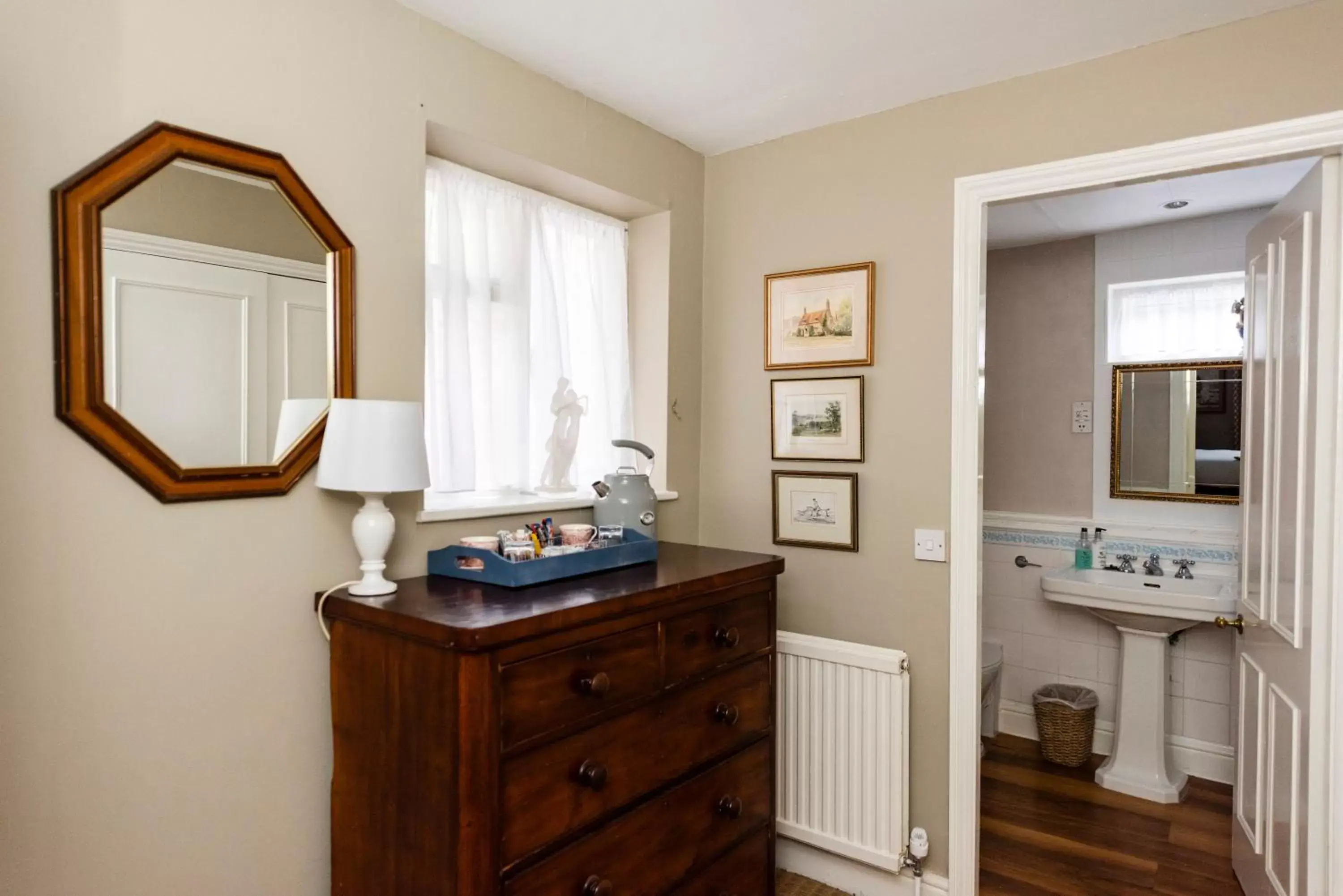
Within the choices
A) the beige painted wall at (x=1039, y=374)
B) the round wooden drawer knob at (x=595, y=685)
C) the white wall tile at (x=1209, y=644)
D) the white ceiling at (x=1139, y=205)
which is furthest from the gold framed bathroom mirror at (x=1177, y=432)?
the round wooden drawer knob at (x=595, y=685)

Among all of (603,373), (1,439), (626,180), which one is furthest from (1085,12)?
(1,439)

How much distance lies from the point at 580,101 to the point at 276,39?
98 cm

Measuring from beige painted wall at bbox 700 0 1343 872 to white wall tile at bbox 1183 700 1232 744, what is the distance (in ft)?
5.98

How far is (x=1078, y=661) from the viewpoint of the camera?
391cm

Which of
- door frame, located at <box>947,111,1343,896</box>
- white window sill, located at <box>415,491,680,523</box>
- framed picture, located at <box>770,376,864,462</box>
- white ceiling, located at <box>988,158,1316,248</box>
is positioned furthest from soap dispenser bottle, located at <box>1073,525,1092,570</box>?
white window sill, located at <box>415,491,680,523</box>

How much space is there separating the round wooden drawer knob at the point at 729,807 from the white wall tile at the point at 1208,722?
2596 mm

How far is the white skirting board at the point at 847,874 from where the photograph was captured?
8.39 ft

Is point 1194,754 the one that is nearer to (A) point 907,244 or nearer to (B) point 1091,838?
(B) point 1091,838

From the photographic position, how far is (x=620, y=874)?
1.84m

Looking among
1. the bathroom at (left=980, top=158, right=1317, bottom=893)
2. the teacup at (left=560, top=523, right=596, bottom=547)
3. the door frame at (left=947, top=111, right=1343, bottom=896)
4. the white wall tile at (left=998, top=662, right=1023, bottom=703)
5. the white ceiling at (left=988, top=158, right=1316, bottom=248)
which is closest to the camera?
the teacup at (left=560, top=523, right=596, bottom=547)

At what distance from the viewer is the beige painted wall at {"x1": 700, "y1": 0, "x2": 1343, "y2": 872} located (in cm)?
211

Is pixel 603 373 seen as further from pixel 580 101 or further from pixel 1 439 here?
pixel 1 439

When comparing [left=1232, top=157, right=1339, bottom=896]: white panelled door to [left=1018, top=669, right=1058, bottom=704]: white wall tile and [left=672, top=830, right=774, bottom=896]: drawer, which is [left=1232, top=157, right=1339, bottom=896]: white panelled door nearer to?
[left=1018, top=669, right=1058, bottom=704]: white wall tile

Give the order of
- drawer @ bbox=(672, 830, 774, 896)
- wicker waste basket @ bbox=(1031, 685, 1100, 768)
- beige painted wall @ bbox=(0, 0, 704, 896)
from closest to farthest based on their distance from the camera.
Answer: beige painted wall @ bbox=(0, 0, 704, 896)
drawer @ bbox=(672, 830, 774, 896)
wicker waste basket @ bbox=(1031, 685, 1100, 768)
